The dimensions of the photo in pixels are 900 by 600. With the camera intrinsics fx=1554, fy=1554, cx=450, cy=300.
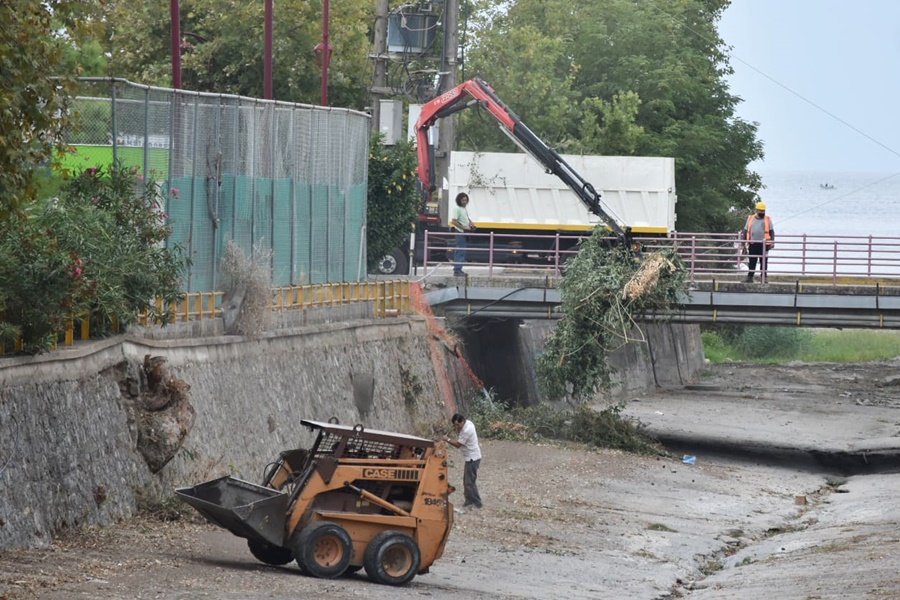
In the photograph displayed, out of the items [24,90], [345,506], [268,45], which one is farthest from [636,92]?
[24,90]

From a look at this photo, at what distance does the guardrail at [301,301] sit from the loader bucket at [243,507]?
107 inches

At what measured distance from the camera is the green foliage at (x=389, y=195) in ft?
121

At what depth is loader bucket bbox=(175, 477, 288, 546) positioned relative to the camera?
16.7m

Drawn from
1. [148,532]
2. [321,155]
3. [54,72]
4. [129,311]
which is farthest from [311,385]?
[54,72]

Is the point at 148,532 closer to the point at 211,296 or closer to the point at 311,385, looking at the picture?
the point at 211,296

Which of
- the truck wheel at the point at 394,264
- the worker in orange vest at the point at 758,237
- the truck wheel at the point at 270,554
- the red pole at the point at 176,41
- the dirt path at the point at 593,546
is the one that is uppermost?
the red pole at the point at 176,41

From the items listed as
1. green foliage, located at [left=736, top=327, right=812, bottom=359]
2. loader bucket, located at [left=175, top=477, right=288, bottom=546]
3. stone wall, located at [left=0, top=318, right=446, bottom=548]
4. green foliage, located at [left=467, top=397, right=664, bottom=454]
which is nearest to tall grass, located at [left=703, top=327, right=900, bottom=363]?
green foliage, located at [left=736, top=327, right=812, bottom=359]

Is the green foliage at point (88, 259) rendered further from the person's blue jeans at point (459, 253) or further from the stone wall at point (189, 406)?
the person's blue jeans at point (459, 253)

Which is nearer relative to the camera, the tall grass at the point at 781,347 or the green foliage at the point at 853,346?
the tall grass at the point at 781,347

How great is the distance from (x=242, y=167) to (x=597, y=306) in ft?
36.3

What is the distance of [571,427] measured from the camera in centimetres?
3466

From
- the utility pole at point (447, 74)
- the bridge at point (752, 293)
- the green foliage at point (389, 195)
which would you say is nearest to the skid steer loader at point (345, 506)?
the bridge at point (752, 293)

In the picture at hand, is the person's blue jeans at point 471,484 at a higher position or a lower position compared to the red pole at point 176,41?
lower

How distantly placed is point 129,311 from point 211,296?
3.64 metres
